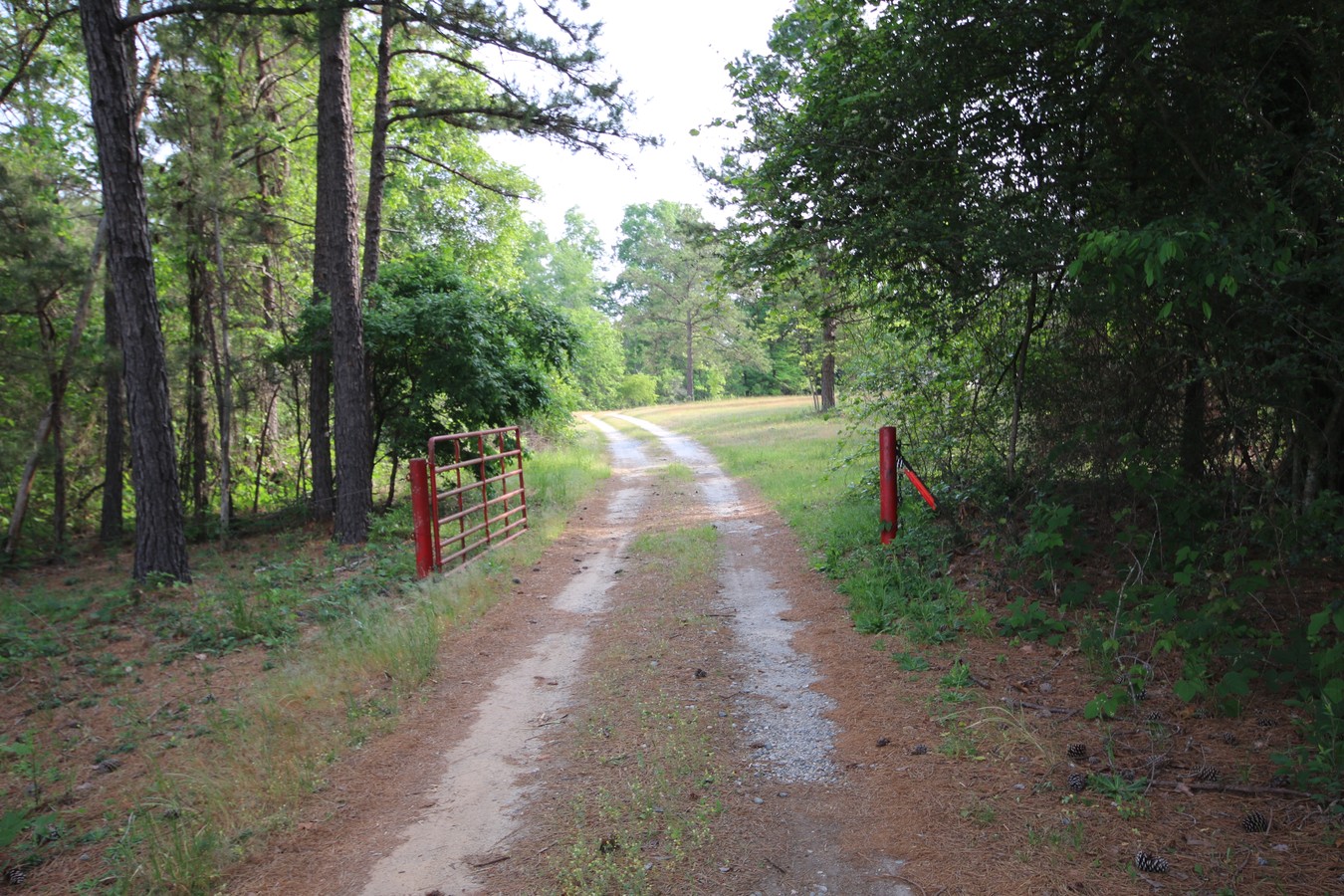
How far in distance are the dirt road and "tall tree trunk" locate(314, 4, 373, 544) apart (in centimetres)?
486

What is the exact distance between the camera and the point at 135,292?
9.30 m

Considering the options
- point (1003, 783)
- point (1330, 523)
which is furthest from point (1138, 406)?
point (1003, 783)

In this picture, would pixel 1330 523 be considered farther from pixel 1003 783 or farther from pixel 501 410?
pixel 501 410

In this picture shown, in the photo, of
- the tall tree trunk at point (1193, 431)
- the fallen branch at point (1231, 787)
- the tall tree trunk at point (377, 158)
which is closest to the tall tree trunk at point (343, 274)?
the tall tree trunk at point (377, 158)

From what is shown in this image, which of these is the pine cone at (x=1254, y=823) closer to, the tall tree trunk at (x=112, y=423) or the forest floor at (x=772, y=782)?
the forest floor at (x=772, y=782)

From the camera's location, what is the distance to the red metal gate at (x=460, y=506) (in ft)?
29.3

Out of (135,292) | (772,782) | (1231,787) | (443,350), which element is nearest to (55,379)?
(135,292)

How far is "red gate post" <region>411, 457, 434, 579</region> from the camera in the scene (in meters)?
8.68

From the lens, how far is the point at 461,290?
45.2ft

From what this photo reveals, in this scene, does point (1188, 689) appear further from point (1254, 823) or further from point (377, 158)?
point (377, 158)

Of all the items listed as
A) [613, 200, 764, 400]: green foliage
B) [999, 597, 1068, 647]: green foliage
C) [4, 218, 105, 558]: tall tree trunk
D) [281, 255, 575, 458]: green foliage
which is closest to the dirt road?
[999, 597, 1068, 647]: green foliage

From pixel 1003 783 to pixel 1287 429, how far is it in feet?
11.3

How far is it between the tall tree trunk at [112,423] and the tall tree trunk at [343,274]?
5195mm

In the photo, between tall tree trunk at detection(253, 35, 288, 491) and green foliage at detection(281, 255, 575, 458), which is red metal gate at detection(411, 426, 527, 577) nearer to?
green foliage at detection(281, 255, 575, 458)
